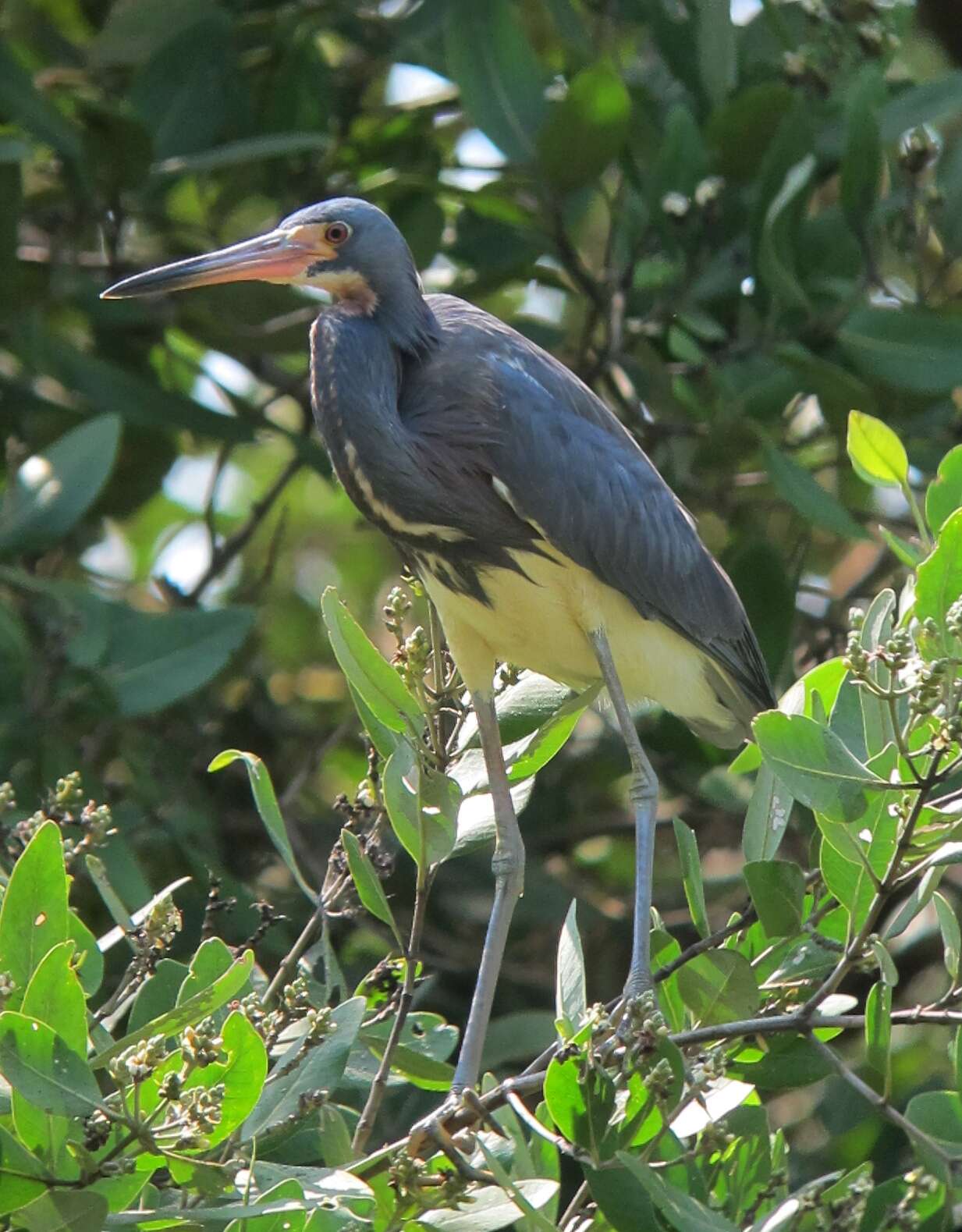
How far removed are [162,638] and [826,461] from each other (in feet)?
5.72

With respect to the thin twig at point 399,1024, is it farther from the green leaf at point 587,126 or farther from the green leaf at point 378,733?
the green leaf at point 587,126

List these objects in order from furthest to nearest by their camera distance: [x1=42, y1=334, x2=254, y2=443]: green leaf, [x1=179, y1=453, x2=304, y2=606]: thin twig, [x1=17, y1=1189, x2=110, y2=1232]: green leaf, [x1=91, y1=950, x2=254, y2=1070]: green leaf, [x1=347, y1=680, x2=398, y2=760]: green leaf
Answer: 1. [x1=179, y1=453, x2=304, y2=606]: thin twig
2. [x1=42, y1=334, x2=254, y2=443]: green leaf
3. [x1=347, y1=680, x2=398, y2=760]: green leaf
4. [x1=91, y1=950, x2=254, y2=1070]: green leaf
5. [x1=17, y1=1189, x2=110, y2=1232]: green leaf

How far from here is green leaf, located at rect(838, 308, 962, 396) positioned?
3.62 meters

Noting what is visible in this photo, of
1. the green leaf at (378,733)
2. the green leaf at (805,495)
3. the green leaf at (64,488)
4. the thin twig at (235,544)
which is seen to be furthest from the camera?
the thin twig at (235,544)

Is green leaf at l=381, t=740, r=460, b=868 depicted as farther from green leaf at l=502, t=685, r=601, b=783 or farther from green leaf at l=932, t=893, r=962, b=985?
green leaf at l=932, t=893, r=962, b=985

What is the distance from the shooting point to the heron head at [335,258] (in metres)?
3.18

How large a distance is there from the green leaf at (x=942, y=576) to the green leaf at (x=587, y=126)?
A: 1968mm

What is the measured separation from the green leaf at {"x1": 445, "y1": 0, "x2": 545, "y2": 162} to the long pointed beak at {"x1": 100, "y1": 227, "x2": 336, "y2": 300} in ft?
2.78

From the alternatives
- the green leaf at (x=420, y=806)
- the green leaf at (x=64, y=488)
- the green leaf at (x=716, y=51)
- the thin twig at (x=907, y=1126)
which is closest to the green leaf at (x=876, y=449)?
the green leaf at (x=420, y=806)

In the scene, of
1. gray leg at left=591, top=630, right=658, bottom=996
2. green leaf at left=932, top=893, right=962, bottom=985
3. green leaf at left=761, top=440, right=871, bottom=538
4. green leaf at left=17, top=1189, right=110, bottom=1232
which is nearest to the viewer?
green leaf at left=17, top=1189, right=110, bottom=1232

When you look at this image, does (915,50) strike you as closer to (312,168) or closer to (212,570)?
(312,168)

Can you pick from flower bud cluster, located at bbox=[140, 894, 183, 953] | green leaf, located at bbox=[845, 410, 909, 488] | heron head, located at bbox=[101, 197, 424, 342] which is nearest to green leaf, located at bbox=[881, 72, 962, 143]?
heron head, located at bbox=[101, 197, 424, 342]

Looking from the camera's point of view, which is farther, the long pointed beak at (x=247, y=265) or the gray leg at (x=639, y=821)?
the long pointed beak at (x=247, y=265)

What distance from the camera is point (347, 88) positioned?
14.9 ft
